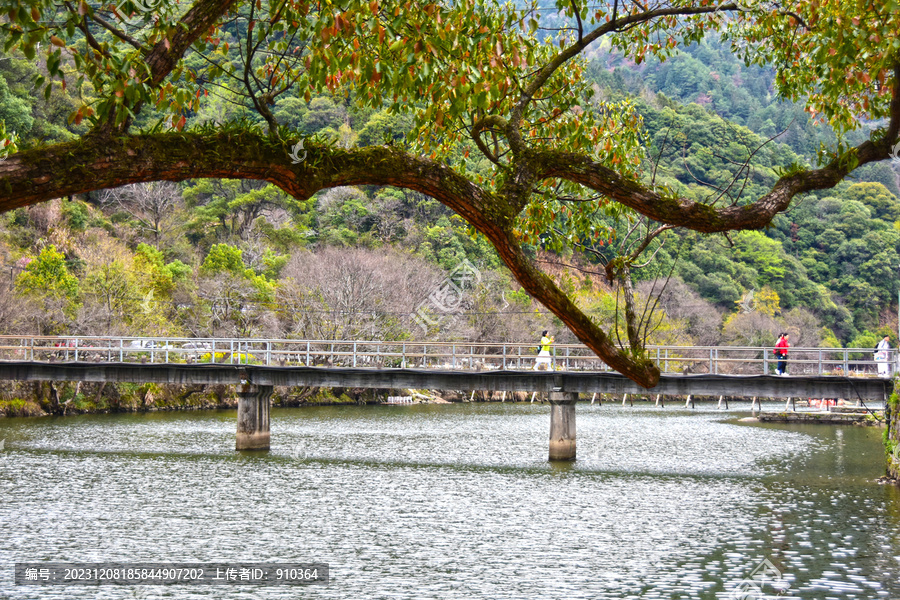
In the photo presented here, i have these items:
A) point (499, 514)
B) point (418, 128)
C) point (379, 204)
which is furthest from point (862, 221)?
point (418, 128)

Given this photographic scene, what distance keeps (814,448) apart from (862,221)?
69.3m

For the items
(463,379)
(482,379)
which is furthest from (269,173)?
(482,379)

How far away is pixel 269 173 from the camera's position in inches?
205

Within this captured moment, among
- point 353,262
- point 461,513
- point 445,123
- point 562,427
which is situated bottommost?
point 461,513

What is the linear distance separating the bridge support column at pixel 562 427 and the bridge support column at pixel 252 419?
9576mm

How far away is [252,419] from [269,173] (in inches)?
974

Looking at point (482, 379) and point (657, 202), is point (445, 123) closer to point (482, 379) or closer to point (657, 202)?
point (657, 202)

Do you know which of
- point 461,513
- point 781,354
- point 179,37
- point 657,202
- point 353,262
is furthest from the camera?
point 353,262

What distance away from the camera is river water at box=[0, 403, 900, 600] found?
13.4 metres

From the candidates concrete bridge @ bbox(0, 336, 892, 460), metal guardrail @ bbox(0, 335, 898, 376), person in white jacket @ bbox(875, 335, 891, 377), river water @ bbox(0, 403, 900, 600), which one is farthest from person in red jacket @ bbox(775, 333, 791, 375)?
river water @ bbox(0, 403, 900, 600)

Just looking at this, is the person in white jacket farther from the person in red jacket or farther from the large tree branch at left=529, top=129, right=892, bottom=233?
the large tree branch at left=529, top=129, right=892, bottom=233

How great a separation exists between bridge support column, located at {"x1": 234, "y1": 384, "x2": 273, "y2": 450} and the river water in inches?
25.7

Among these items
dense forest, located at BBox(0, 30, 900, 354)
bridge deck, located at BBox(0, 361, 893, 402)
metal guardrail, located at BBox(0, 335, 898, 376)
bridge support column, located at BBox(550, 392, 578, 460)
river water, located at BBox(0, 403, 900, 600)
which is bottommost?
river water, located at BBox(0, 403, 900, 600)

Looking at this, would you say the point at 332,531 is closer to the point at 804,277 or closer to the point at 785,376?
the point at 785,376
